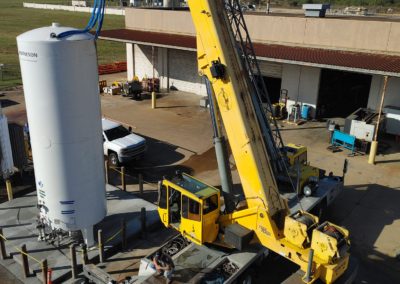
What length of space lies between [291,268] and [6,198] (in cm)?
1065

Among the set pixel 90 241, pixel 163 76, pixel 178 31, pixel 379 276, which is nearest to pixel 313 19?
pixel 178 31

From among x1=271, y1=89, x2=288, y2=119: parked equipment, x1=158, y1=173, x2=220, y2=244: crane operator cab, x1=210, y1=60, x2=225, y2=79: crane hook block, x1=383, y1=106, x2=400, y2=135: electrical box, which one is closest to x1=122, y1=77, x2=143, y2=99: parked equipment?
A: x1=271, y1=89, x2=288, y2=119: parked equipment

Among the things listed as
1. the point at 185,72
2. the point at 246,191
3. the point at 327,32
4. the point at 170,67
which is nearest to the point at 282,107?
the point at 327,32

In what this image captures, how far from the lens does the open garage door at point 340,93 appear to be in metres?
24.5

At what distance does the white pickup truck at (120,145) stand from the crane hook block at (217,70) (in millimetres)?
8851

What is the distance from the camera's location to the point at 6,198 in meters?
14.8

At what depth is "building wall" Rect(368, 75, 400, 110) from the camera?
2107cm

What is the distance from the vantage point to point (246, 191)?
10.0 meters

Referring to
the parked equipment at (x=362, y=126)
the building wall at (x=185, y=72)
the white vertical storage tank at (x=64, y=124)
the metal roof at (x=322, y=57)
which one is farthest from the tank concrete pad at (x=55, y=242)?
the building wall at (x=185, y=72)

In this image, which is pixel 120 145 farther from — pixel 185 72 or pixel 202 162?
pixel 185 72

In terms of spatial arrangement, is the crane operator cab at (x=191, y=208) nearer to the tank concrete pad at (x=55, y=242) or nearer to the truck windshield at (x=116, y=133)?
the tank concrete pad at (x=55, y=242)

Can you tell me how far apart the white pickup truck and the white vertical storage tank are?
5.74 m

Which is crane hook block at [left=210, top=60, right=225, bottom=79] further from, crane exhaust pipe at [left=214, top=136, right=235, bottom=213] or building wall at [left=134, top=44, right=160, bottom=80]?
building wall at [left=134, top=44, right=160, bottom=80]

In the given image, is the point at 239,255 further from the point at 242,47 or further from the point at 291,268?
the point at 242,47
